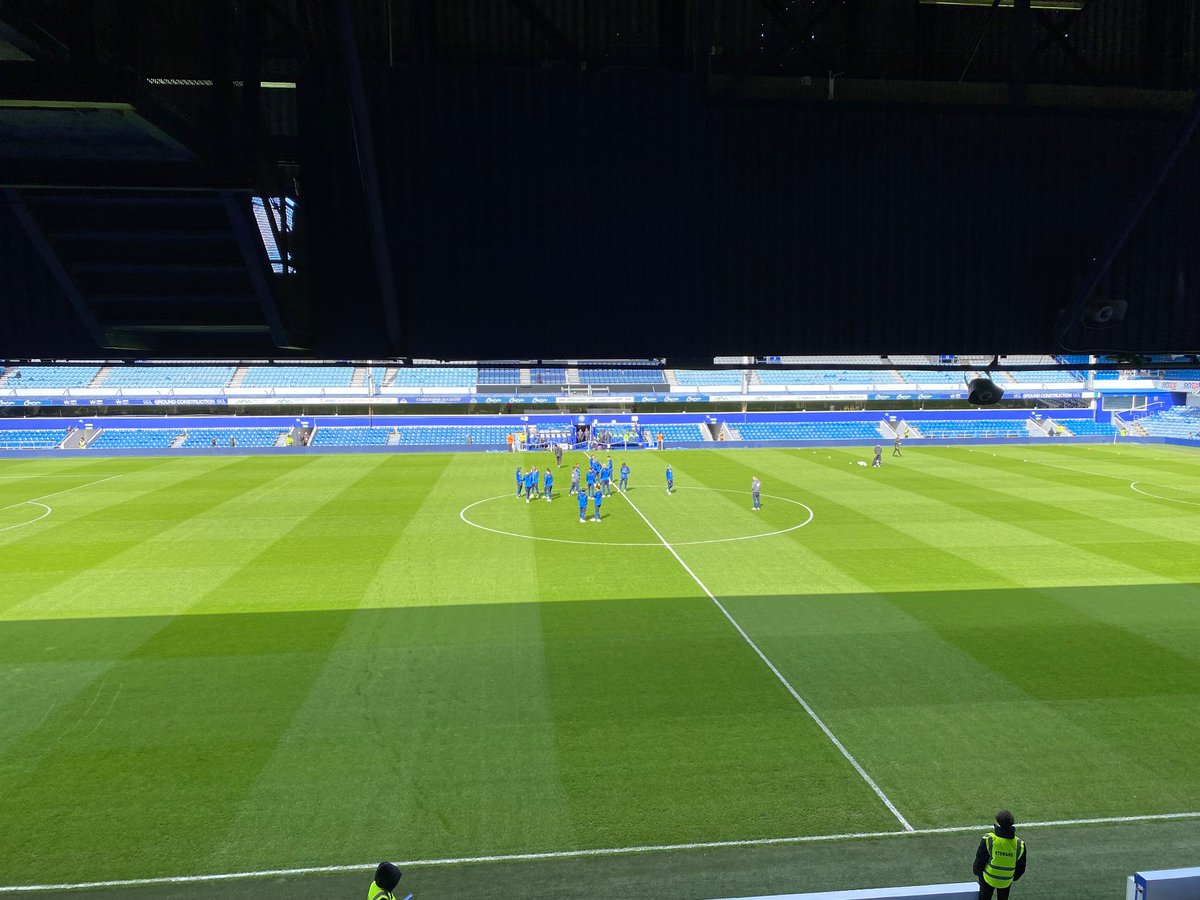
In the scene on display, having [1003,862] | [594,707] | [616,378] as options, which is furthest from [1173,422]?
[1003,862]

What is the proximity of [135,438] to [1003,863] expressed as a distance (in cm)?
5060

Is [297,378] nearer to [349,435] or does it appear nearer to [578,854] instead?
[349,435]

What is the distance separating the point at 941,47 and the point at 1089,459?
34.9m

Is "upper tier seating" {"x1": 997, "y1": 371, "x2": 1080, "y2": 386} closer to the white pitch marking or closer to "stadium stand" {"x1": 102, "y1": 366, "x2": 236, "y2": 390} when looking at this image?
"stadium stand" {"x1": 102, "y1": 366, "x2": 236, "y2": 390}

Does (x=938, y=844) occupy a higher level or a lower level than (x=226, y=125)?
lower

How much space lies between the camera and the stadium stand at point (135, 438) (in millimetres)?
43969

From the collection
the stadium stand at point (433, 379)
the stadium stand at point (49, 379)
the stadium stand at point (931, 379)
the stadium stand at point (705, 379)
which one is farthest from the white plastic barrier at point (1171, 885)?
the stadium stand at point (49, 379)

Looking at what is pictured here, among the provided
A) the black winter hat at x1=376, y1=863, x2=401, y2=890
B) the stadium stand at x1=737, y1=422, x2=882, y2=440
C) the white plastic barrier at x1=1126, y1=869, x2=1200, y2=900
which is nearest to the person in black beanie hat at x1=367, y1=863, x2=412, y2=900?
the black winter hat at x1=376, y1=863, x2=401, y2=890

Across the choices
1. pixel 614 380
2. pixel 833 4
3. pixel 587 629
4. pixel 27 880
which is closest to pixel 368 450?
pixel 614 380

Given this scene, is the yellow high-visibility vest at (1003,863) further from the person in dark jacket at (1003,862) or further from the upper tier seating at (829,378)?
the upper tier seating at (829,378)

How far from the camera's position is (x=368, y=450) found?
41469 millimetres

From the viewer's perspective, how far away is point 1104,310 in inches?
305

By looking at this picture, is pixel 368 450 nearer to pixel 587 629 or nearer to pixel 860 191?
pixel 587 629

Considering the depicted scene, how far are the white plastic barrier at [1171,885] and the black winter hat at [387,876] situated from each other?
18.5ft
